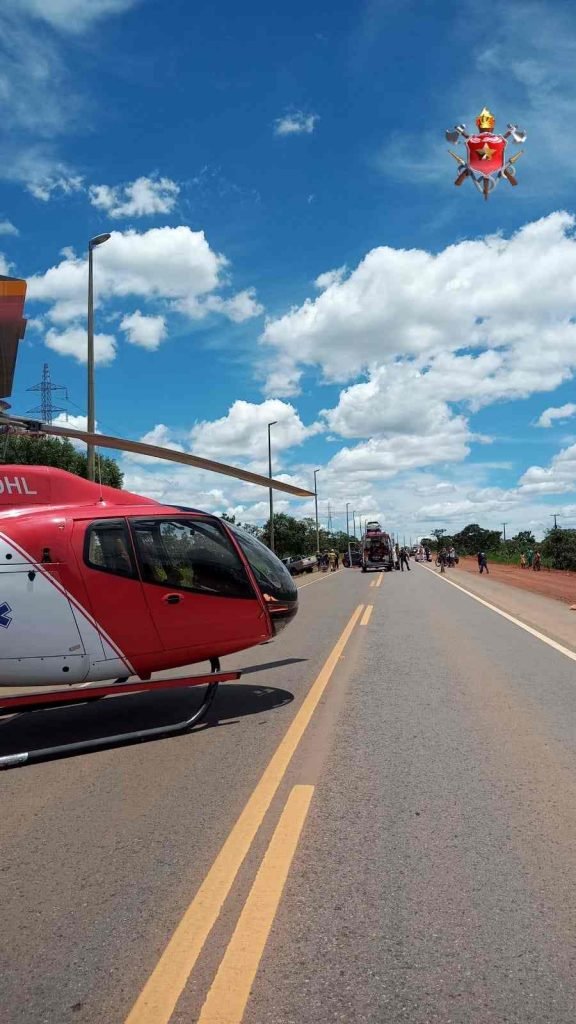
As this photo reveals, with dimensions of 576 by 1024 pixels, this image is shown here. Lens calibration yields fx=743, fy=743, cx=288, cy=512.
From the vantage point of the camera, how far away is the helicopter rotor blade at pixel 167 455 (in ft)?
21.8

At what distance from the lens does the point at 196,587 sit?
718 cm

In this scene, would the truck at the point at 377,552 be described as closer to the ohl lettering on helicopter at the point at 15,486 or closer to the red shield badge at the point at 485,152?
the red shield badge at the point at 485,152

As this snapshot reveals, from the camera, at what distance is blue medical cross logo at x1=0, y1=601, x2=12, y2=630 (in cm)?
647

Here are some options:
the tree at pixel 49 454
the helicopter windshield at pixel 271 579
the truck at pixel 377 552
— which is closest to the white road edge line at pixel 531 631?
the helicopter windshield at pixel 271 579

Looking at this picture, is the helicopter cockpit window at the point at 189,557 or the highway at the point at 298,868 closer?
the highway at the point at 298,868

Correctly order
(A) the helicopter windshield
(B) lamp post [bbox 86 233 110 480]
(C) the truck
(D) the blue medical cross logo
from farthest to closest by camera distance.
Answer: (C) the truck, (B) lamp post [bbox 86 233 110 480], (A) the helicopter windshield, (D) the blue medical cross logo

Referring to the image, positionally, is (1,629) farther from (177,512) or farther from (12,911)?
(12,911)

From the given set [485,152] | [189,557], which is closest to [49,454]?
[485,152]

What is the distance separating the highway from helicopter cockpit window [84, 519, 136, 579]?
163cm

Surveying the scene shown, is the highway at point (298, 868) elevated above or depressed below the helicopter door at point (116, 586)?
below

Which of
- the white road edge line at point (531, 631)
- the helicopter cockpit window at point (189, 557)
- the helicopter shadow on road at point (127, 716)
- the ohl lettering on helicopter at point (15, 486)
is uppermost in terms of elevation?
the ohl lettering on helicopter at point (15, 486)

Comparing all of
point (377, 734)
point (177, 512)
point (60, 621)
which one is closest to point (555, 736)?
point (377, 734)

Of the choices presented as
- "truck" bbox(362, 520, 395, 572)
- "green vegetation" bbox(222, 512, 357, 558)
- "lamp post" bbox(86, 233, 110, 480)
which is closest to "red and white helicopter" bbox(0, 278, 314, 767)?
"lamp post" bbox(86, 233, 110, 480)

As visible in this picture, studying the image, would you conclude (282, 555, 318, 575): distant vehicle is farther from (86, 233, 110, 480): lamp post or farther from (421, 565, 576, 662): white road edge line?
(86, 233, 110, 480): lamp post
